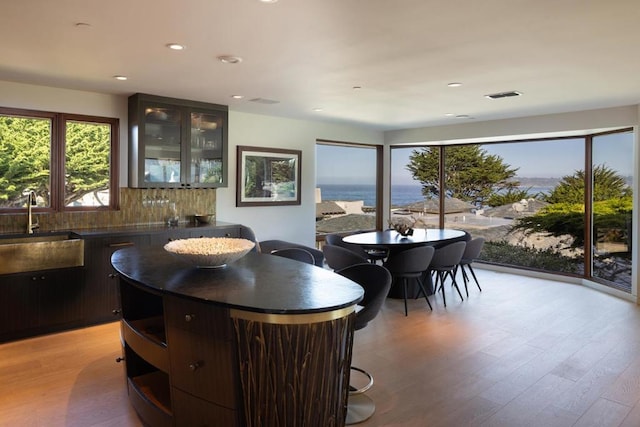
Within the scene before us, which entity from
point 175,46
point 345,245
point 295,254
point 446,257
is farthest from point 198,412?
point 446,257

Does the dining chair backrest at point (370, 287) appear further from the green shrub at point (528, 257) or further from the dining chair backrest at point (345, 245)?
the green shrub at point (528, 257)

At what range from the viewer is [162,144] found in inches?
210

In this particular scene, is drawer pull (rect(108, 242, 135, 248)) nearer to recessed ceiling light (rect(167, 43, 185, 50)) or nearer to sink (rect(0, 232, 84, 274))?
sink (rect(0, 232, 84, 274))

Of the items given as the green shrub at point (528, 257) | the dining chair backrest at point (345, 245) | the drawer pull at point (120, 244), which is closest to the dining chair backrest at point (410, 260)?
the dining chair backrest at point (345, 245)

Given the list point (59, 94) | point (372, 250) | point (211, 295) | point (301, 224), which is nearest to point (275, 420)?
point (211, 295)

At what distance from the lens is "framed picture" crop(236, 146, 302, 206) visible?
21.2 feet

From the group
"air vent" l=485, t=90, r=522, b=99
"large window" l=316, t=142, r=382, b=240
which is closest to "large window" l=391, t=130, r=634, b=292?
"large window" l=316, t=142, r=382, b=240

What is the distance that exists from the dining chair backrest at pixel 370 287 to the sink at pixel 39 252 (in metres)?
2.78

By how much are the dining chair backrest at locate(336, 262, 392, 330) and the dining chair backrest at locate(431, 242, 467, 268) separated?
230cm

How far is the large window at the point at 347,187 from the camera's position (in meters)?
7.91

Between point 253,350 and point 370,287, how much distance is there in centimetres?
140

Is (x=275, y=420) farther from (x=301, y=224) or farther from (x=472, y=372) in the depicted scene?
(x=301, y=224)

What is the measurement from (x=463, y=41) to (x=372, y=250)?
3.01m

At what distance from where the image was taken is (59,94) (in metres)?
4.89
